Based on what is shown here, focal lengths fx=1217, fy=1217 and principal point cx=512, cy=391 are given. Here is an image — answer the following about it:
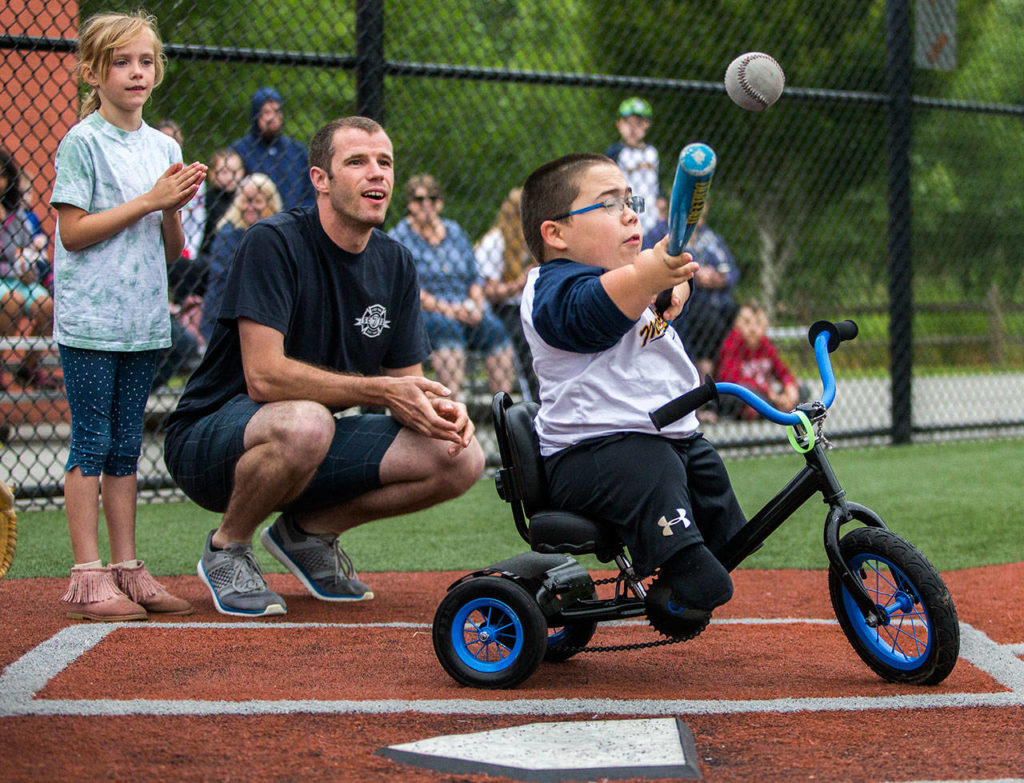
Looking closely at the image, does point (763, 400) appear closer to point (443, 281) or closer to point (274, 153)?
point (274, 153)

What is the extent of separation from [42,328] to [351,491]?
3115 millimetres

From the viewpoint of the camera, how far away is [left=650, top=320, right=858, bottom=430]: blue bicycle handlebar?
274 cm

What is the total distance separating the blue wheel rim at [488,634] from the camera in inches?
116

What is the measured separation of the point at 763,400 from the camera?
285cm

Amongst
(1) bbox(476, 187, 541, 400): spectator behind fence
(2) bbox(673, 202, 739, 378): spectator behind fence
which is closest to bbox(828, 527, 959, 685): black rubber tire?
(1) bbox(476, 187, 541, 400): spectator behind fence

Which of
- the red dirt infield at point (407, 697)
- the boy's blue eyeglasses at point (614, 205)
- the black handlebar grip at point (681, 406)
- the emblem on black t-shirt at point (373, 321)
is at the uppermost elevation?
the boy's blue eyeglasses at point (614, 205)

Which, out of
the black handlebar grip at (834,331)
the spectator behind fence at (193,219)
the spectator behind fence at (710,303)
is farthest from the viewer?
the spectator behind fence at (710,303)

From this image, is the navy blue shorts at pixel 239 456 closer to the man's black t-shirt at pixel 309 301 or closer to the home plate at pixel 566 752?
the man's black t-shirt at pixel 309 301

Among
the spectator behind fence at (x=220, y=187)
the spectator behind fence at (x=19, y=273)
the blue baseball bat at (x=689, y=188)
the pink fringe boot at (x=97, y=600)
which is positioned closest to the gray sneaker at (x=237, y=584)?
the pink fringe boot at (x=97, y=600)

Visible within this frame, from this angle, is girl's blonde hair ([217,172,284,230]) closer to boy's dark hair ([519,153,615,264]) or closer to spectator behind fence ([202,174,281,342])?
spectator behind fence ([202,174,281,342])

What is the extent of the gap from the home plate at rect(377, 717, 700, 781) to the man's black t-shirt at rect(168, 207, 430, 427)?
1698 millimetres

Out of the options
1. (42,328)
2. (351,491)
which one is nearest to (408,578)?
(351,491)

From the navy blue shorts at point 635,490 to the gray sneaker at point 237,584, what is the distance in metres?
1.20

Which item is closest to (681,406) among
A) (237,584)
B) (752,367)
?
(237,584)
